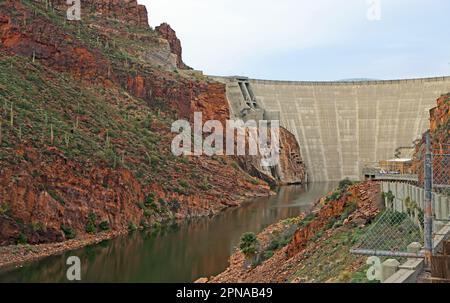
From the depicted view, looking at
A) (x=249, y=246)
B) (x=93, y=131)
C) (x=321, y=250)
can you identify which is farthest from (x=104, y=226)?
(x=321, y=250)

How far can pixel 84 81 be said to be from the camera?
5344 centimetres

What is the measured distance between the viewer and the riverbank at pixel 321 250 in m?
14.6

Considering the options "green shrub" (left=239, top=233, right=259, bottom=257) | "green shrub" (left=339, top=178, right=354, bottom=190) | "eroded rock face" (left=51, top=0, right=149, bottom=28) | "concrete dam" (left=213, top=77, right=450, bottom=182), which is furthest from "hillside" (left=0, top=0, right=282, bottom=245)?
"green shrub" (left=339, top=178, right=354, bottom=190)

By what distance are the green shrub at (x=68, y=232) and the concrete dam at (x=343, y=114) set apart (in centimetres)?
3701

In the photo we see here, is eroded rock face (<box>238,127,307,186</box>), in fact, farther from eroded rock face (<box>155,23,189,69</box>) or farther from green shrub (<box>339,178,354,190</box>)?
green shrub (<box>339,178,354,190</box>)

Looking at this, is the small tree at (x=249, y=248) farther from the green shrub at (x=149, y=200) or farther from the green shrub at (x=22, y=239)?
the green shrub at (x=149, y=200)

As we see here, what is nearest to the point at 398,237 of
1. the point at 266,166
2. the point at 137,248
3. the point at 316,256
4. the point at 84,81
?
the point at 316,256

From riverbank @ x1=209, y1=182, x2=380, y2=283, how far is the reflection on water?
2366 mm

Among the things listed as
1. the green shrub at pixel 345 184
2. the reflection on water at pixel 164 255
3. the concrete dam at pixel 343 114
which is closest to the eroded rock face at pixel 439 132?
the green shrub at pixel 345 184

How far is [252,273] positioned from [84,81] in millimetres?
37658

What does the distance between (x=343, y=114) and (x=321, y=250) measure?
55188mm

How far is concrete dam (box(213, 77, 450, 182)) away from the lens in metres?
66.9

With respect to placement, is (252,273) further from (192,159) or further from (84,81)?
(84,81)

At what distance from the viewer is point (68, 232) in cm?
3164
